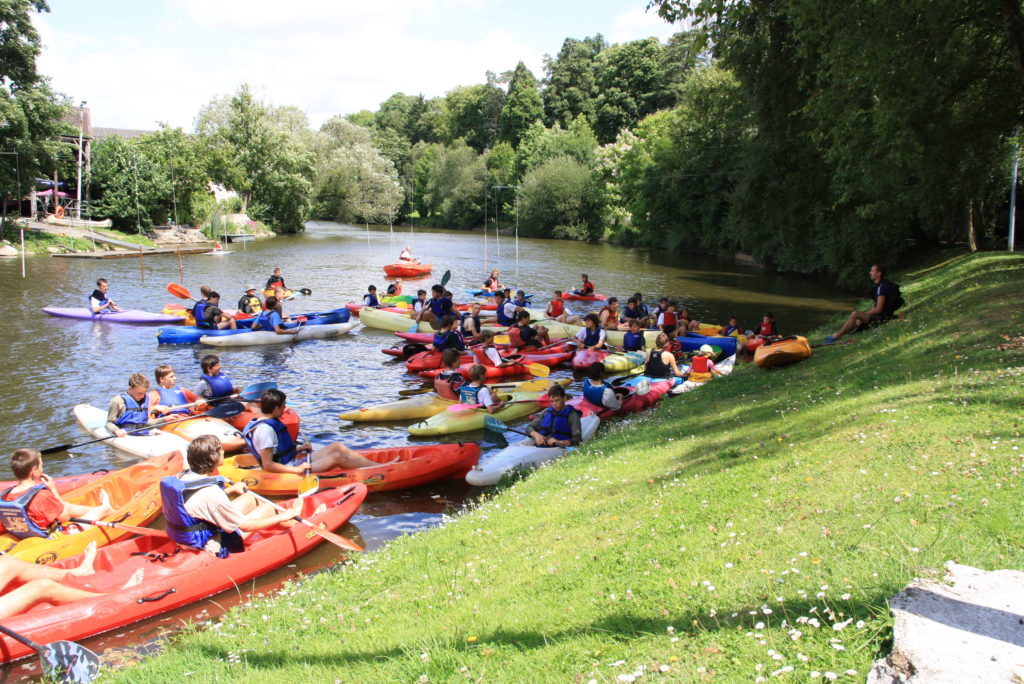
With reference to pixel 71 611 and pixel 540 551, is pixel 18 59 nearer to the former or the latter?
pixel 71 611

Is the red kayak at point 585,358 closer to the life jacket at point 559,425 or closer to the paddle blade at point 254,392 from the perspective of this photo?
the life jacket at point 559,425

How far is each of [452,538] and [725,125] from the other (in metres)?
37.4

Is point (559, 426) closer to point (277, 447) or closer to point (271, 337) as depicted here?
point (277, 447)

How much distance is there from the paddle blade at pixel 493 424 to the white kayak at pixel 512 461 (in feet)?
4.84

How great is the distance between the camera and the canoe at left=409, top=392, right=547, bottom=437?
1237cm

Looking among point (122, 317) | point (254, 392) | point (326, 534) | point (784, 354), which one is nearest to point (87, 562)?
point (326, 534)

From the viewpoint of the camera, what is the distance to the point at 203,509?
7.23 meters

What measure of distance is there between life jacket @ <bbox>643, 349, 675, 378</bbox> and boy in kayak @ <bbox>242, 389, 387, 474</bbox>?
680 cm

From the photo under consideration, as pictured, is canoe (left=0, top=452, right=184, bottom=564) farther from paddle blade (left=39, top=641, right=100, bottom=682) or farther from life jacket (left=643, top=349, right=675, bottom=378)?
life jacket (left=643, top=349, right=675, bottom=378)

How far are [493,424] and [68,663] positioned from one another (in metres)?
7.72

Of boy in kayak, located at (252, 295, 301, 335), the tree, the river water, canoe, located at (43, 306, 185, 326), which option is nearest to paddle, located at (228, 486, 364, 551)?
the river water

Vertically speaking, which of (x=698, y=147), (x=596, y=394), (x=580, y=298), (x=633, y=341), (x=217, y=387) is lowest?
(x=217, y=387)

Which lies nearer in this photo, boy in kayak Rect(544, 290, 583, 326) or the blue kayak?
the blue kayak

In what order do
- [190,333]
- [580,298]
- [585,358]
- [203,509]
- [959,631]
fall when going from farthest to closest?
[580,298] < [190,333] < [585,358] < [203,509] < [959,631]
